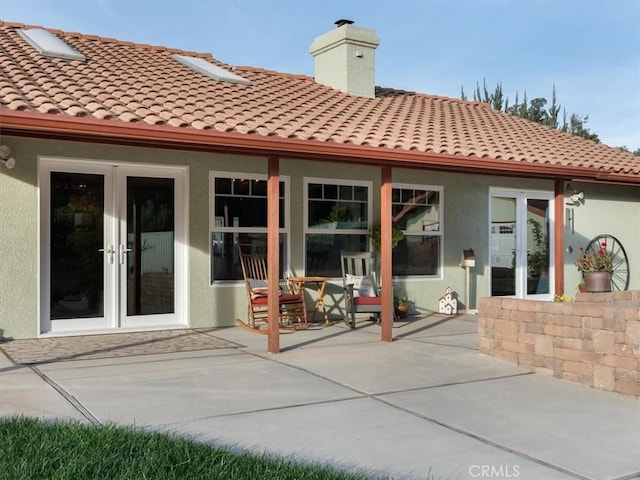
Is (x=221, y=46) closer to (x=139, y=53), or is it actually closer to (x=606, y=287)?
(x=139, y=53)

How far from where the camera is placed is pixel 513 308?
649 centimetres

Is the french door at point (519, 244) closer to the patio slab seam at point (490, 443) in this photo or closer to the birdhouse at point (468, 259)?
the birdhouse at point (468, 259)

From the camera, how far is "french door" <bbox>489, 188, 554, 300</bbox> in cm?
1148

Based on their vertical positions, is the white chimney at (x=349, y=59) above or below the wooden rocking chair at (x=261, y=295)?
above

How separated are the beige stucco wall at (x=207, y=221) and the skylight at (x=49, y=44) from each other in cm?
152

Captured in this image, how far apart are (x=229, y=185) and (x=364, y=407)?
5.02m

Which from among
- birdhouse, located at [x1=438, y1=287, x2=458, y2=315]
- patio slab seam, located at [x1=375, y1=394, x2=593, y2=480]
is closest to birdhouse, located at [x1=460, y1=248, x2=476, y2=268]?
birdhouse, located at [x1=438, y1=287, x2=458, y2=315]

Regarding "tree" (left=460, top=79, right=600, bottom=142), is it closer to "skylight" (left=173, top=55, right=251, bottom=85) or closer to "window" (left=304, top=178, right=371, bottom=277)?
"skylight" (left=173, top=55, right=251, bottom=85)

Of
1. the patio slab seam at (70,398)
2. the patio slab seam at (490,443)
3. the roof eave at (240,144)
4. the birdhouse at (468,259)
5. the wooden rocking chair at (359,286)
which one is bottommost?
the patio slab seam at (490,443)

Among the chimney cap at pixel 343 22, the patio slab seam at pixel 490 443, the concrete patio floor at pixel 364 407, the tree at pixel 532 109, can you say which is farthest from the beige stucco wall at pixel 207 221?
the tree at pixel 532 109

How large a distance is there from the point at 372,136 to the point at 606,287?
3.24 m

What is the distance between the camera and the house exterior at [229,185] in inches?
273

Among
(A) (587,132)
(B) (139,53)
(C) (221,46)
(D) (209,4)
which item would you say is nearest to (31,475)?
(B) (139,53)

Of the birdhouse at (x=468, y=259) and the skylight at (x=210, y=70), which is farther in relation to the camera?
the birdhouse at (x=468, y=259)
